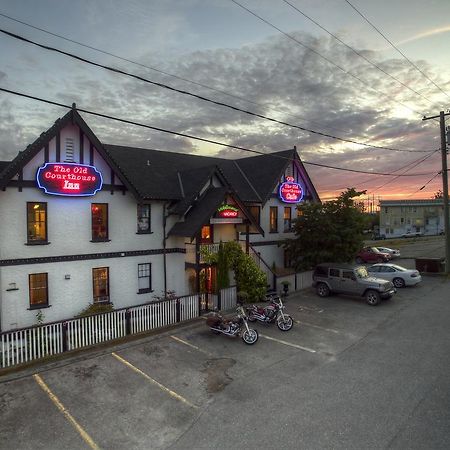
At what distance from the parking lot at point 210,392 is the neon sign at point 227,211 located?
279 inches

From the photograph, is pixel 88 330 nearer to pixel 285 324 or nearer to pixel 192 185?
pixel 285 324

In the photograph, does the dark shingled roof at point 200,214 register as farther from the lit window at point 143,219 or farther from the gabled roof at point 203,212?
the lit window at point 143,219

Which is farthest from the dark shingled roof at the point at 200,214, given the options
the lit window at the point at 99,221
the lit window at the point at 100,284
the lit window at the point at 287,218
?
the lit window at the point at 287,218

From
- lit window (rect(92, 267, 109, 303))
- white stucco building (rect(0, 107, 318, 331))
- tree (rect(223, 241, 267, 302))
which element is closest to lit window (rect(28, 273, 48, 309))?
white stucco building (rect(0, 107, 318, 331))

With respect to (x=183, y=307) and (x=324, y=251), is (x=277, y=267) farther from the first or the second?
(x=183, y=307)

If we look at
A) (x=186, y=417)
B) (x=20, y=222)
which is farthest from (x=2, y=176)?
(x=186, y=417)

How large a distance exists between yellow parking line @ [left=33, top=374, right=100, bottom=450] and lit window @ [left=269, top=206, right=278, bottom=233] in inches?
799

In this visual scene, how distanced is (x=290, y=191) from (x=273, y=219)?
113 inches

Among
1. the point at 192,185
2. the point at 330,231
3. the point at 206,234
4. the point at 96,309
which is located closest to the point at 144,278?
the point at 96,309

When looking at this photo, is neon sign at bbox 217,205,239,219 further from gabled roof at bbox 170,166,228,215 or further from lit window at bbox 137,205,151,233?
lit window at bbox 137,205,151,233

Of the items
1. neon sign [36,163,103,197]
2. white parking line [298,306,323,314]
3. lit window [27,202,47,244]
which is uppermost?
neon sign [36,163,103,197]

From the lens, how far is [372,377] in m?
11.0

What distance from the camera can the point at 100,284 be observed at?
1900 cm

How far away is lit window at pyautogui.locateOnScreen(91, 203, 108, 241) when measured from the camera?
61.3ft
